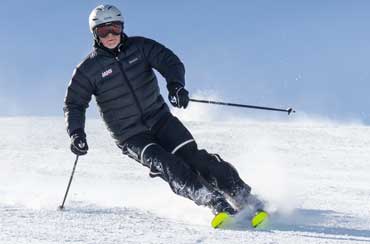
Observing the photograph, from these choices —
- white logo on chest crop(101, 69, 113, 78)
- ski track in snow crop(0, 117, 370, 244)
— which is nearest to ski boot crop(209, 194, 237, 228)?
ski track in snow crop(0, 117, 370, 244)

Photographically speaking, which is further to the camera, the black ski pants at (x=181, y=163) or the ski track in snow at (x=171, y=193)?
the black ski pants at (x=181, y=163)

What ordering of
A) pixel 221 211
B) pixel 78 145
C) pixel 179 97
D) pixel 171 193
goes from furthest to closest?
pixel 171 193 < pixel 179 97 < pixel 78 145 < pixel 221 211

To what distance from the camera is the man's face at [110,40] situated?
218 inches

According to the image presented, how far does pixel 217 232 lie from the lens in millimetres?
4137

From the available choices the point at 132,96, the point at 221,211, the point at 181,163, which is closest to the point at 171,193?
the point at 132,96

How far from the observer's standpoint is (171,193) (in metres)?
6.96

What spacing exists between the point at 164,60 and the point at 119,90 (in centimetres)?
58

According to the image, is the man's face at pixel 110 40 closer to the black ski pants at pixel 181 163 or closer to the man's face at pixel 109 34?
the man's face at pixel 109 34

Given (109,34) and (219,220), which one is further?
(109,34)

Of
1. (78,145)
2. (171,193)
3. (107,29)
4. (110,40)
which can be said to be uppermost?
(107,29)

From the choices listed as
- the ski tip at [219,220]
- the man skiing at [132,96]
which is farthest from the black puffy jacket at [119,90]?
the ski tip at [219,220]

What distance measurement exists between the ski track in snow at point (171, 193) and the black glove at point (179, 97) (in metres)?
1.03

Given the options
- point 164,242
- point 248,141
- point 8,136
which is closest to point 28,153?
point 8,136

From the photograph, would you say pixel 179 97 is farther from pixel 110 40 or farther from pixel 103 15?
pixel 103 15
